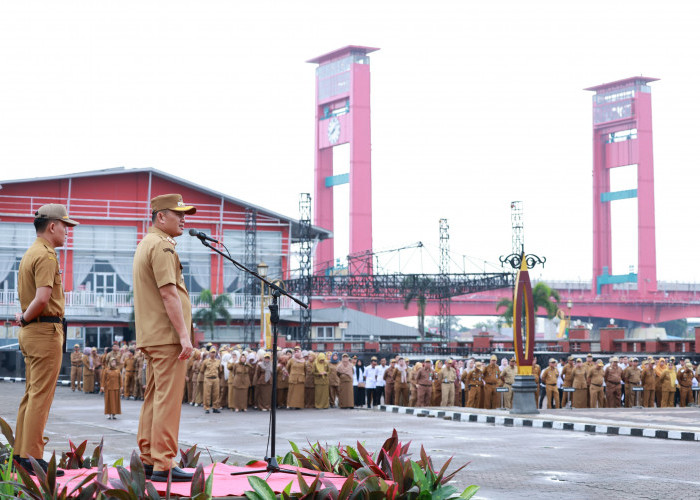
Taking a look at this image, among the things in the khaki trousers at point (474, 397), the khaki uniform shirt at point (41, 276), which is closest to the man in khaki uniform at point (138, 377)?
the khaki trousers at point (474, 397)

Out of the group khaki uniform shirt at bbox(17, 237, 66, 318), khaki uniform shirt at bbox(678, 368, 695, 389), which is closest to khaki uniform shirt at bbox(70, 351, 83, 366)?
khaki uniform shirt at bbox(678, 368, 695, 389)

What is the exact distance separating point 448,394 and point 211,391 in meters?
7.11

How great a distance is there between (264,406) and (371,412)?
2.75m

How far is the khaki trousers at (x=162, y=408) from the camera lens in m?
6.25

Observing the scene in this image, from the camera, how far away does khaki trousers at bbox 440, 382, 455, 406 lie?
26891 millimetres

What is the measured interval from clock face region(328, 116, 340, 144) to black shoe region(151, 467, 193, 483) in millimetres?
93533

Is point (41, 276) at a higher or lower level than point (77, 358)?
higher

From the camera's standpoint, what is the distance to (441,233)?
72188mm

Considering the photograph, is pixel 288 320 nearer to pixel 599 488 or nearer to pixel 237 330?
pixel 237 330

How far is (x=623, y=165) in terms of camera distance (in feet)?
400

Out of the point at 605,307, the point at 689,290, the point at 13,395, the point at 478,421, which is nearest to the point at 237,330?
the point at 13,395

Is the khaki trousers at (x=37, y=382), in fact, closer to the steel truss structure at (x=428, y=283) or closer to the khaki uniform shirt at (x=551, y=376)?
the khaki uniform shirt at (x=551, y=376)

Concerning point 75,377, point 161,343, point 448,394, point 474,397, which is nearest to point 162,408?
point 161,343

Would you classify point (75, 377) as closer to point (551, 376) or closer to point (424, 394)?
point (424, 394)
